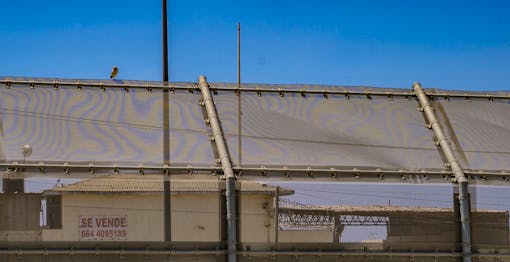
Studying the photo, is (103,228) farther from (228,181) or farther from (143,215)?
(228,181)

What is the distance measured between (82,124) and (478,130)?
620cm

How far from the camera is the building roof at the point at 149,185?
37.8 feet

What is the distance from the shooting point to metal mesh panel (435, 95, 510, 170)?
42.6 ft

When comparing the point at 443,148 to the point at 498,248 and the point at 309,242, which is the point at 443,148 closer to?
the point at 498,248

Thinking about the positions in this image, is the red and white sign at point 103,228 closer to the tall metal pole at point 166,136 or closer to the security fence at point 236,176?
the security fence at point 236,176

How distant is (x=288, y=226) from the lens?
11.7 m

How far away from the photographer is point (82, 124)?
41.8 ft

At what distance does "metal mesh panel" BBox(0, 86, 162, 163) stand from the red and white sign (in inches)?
35.1

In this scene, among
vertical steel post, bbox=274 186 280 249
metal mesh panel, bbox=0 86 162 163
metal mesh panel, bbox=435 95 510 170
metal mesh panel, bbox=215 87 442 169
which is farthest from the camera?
metal mesh panel, bbox=435 95 510 170

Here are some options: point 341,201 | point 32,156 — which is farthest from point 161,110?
point 341,201

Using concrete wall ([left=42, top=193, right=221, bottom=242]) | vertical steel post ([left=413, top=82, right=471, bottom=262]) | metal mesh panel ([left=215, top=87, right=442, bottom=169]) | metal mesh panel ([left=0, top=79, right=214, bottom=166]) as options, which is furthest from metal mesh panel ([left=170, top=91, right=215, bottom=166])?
vertical steel post ([left=413, top=82, right=471, bottom=262])

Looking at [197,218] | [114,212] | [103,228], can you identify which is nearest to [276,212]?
[197,218]

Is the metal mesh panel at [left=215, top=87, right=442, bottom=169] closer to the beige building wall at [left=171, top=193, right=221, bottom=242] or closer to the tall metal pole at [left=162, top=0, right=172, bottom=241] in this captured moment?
the tall metal pole at [left=162, top=0, right=172, bottom=241]

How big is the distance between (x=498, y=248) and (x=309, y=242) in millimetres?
2717
